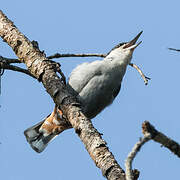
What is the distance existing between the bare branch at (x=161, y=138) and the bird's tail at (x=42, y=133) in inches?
143

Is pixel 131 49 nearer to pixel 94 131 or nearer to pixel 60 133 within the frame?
pixel 60 133

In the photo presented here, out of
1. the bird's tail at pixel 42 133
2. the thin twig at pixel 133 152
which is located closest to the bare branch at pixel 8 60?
the bird's tail at pixel 42 133

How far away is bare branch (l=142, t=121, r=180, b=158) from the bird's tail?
364cm

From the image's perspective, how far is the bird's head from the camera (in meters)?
6.29

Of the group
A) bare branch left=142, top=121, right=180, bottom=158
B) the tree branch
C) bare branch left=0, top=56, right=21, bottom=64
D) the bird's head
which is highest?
the bird's head

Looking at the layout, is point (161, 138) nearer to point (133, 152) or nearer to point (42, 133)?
point (133, 152)

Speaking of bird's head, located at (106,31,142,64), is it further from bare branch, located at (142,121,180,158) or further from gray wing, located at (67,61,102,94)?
bare branch, located at (142,121,180,158)

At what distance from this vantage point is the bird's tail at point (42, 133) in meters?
5.96

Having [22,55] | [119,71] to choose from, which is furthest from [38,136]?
[22,55]

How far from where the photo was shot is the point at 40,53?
453 cm

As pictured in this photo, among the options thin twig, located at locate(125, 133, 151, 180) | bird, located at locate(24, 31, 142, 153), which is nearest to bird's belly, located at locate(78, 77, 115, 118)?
bird, located at locate(24, 31, 142, 153)

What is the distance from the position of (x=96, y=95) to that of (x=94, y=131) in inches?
77.5

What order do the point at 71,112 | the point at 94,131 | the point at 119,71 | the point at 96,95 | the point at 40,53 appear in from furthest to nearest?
the point at 119,71 → the point at 96,95 → the point at 40,53 → the point at 71,112 → the point at 94,131

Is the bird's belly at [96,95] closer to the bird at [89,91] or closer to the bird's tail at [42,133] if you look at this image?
the bird at [89,91]
